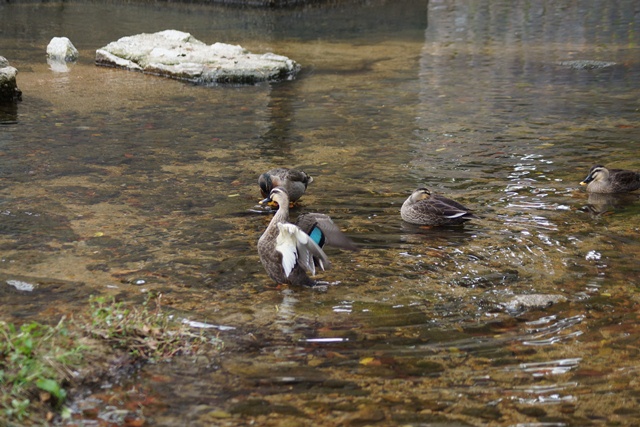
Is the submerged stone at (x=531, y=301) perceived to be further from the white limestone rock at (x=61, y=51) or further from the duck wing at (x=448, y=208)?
the white limestone rock at (x=61, y=51)

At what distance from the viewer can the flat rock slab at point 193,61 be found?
13.8m

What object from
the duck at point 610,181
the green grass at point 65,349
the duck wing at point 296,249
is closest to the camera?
the green grass at point 65,349

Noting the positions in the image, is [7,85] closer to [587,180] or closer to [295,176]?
[295,176]

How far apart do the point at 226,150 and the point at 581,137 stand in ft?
15.2

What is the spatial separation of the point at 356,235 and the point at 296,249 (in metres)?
1.22

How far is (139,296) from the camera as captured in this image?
17.6ft

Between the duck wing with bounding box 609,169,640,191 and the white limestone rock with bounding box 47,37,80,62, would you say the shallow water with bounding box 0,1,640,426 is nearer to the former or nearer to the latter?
the duck wing with bounding box 609,169,640,191

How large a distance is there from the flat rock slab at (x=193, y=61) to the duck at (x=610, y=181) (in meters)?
7.56

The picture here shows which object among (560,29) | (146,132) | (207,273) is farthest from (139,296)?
(560,29)

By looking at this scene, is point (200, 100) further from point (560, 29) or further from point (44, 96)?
point (560, 29)

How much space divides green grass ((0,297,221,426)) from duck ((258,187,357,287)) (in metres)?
1.03

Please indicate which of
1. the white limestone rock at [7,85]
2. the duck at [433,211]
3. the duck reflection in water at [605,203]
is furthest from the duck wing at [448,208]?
the white limestone rock at [7,85]

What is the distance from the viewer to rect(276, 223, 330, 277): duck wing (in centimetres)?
548

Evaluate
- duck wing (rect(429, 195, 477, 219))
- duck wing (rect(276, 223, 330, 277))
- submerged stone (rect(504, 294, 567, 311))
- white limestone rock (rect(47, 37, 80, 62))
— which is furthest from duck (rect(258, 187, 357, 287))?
white limestone rock (rect(47, 37, 80, 62))
